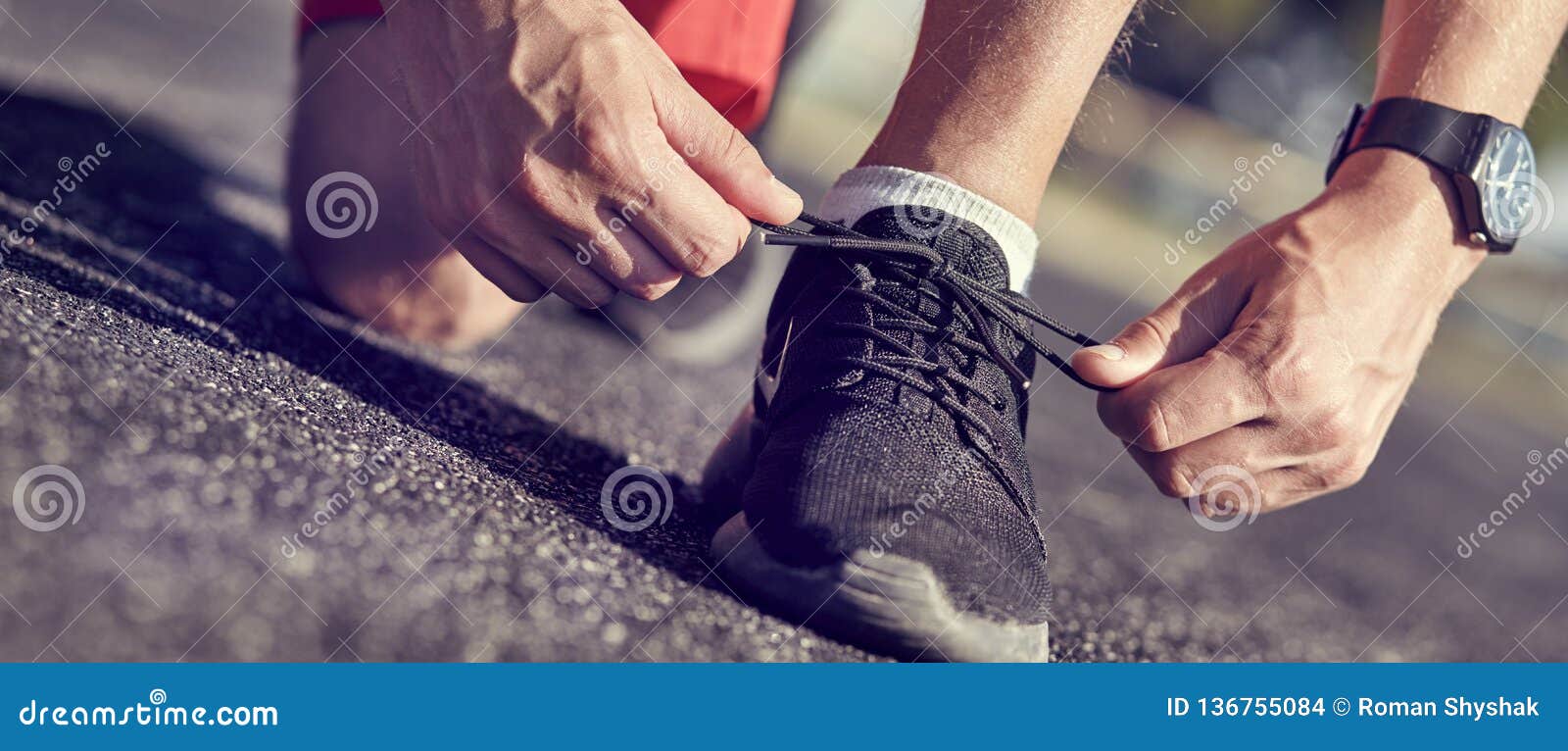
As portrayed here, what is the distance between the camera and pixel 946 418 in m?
0.80

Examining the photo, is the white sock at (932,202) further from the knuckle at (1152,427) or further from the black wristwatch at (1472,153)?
the black wristwatch at (1472,153)

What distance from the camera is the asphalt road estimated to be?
0.59 m

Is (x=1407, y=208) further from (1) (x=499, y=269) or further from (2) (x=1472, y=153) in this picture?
(1) (x=499, y=269)

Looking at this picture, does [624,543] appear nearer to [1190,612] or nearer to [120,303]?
[120,303]

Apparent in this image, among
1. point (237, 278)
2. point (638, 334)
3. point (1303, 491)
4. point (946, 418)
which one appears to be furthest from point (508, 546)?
point (638, 334)

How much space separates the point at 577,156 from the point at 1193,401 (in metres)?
0.47

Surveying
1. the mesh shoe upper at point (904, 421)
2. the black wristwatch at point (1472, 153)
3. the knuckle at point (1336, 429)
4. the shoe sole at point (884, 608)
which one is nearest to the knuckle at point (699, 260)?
the mesh shoe upper at point (904, 421)

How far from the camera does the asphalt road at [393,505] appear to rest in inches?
23.1

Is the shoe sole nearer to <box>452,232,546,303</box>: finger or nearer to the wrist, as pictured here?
<box>452,232,546,303</box>: finger

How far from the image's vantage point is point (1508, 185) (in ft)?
3.10

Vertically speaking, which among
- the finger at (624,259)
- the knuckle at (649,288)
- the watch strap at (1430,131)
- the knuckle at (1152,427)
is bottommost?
the knuckle at (1152,427)

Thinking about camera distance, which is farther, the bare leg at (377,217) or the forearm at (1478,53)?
the bare leg at (377,217)

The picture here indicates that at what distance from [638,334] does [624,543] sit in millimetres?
889

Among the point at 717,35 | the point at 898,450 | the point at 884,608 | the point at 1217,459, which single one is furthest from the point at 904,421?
the point at 717,35
